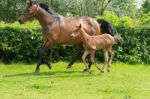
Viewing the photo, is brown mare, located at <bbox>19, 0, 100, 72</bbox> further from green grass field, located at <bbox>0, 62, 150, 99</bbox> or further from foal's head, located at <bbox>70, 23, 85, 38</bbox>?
green grass field, located at <bbox>0, 62, 150, 99</bbox>

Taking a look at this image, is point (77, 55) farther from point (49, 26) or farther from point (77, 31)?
point (77, 31)

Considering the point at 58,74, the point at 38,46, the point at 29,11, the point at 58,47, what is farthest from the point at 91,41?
the point at 38,46

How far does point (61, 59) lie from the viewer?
67.7 ft

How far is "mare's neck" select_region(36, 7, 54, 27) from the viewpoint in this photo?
694 inches

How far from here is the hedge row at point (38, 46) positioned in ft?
66.4

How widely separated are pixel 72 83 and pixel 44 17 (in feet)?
11.7

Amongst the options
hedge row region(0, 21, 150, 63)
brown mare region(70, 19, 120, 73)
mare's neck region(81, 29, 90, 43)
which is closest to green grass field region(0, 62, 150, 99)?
brown mare region(70, 19, 120, 73)

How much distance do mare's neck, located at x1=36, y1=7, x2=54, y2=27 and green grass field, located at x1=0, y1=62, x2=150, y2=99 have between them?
1733 mm

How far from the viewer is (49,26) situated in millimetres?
17547

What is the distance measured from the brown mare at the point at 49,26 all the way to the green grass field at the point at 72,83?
1004 mm

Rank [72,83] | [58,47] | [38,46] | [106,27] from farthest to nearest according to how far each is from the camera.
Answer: [58,47]
[38,46]
[106,27]
[72,83]

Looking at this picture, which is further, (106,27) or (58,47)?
(58,47)

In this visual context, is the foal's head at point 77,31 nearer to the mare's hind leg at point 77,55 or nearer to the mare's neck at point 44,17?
the mare's neck at point 44,17

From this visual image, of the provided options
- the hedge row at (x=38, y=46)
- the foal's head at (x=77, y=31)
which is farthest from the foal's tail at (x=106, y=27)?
the hedge row at (x=38, y=46)
